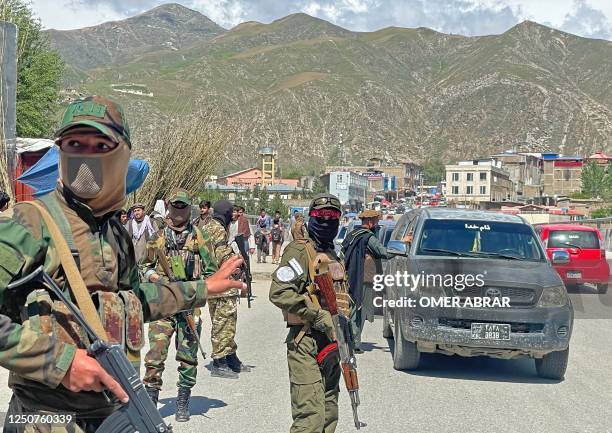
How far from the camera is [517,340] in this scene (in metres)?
8.62

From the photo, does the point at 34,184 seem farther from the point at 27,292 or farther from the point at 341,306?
the point at 27,292

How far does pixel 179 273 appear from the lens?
720cm

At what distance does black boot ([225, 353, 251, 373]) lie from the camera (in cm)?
891

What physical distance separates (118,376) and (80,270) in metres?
0.40

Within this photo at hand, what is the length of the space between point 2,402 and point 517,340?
527 cm

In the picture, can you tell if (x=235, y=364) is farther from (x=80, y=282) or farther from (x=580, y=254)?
(x=580, y=254)

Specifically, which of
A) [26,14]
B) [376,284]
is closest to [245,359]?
[376,284]

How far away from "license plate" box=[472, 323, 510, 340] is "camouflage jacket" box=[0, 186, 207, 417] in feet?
20.6

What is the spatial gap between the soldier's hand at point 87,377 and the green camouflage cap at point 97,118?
752 millimetres

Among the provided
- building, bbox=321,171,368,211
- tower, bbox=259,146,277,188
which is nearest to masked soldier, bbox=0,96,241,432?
building, bbox=321,171,368,211

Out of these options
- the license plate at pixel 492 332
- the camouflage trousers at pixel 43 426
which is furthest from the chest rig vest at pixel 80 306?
the license plate at pixel 492 332

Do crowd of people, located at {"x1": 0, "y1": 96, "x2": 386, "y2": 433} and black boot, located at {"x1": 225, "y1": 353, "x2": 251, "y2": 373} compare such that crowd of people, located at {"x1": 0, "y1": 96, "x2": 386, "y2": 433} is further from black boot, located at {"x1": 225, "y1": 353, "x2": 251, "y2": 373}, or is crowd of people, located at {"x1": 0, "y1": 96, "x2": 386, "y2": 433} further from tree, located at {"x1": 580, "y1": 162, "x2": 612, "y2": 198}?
tree, located at {"x1": 580, "y1": 162, "x2": 612, "y2": 198}

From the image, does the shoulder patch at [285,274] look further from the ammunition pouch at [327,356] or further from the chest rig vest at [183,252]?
the chest rig vest at [183,252]

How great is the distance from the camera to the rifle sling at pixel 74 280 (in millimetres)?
2484
